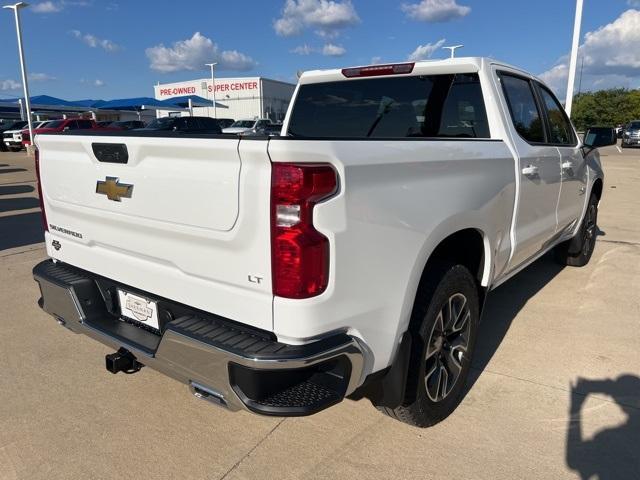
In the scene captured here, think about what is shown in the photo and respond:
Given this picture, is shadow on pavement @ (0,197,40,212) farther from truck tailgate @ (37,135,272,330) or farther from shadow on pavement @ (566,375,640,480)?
shadow on pavement @ (566,375,640,480)

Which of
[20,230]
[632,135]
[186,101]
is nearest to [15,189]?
[20,230]

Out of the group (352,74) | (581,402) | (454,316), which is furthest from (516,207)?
(352,74)

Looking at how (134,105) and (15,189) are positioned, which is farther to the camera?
(134,105)

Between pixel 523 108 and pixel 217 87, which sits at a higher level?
pixel 217 87

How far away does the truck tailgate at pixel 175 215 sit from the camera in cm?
189

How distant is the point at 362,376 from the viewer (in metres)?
2.07

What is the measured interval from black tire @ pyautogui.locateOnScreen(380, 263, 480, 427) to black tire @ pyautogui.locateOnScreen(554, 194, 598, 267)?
318 cm

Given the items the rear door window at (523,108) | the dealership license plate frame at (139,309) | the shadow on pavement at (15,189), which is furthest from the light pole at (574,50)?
the dealership license plate frame at (139,309)

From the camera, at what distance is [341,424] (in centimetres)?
278

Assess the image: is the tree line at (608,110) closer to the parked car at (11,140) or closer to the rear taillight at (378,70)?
the parked car at (11,140)

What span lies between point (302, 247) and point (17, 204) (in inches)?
406

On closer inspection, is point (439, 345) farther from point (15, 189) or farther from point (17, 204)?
point (15, 189)

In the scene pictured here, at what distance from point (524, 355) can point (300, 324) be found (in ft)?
7.77

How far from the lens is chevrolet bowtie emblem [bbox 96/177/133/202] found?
2345mm
